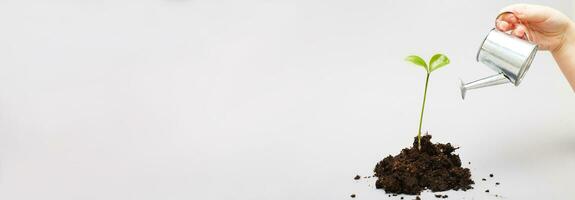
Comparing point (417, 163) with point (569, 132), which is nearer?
point (417, 163)

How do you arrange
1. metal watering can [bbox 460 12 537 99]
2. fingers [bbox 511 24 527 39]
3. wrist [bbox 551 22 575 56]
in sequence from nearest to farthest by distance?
metal watering can [bbox 460 12 537 99], fingers [bbox 511 24 527 39], wrist [bbox 551 22 575 56]

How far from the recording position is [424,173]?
2.08 metres

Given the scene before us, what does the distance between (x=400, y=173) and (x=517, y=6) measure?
57 centimetres

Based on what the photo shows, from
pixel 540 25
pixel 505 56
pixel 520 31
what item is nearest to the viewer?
pixel 505 56

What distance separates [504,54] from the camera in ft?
6.55

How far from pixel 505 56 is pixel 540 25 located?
34 cm

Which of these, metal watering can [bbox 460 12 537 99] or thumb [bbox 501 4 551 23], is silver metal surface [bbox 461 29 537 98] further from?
thumb [bbox 501 4 551 23]

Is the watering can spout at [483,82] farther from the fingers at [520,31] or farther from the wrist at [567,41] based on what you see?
the wrist at [567,41]

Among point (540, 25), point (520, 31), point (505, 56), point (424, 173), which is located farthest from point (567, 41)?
point (424, 173)

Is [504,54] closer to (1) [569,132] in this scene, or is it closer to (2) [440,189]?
(2) [440,189]

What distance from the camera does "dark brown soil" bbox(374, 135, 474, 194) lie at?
6.70 feet

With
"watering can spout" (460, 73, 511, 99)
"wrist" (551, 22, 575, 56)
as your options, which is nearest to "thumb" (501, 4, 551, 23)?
"wrist" (551, 22, 575, 56)

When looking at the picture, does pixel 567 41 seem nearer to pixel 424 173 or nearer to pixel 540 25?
pixel 540 25

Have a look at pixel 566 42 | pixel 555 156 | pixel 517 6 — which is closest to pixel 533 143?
pixel 555 156
